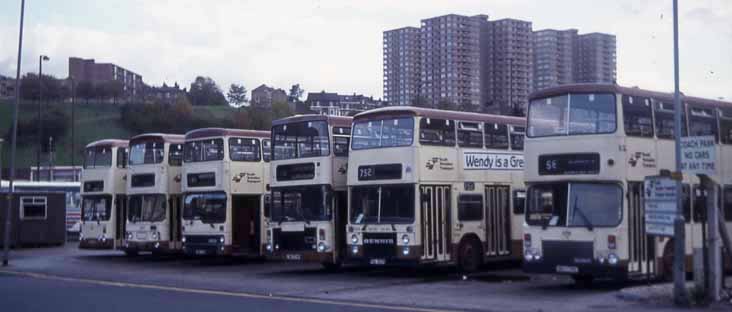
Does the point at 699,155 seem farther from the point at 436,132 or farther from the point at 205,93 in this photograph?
the point at 205,93

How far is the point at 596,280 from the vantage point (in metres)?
21.5

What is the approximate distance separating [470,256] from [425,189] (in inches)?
103

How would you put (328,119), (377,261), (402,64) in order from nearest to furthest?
(377,261), (328,119), (402,64)

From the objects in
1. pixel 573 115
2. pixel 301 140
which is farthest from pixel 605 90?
pixel 301 140

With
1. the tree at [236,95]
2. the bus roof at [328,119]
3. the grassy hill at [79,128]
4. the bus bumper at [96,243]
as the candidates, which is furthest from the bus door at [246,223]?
the tree at [236,95]

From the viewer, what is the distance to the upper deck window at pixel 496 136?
24.8 meters

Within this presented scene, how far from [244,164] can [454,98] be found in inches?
1392

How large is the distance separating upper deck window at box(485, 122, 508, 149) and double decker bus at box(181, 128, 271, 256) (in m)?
8.31

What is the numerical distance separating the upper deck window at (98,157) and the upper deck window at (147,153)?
182 centimetres

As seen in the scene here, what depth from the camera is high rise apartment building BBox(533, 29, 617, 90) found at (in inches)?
2350

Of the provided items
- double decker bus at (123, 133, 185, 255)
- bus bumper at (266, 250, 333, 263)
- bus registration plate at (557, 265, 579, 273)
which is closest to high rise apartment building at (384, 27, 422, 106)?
double decker bus at (123, 133, 185, 255)

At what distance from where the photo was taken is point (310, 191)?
24.8m

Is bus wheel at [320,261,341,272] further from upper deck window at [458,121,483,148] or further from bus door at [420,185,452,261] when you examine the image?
upper deck window at [458,121,483,148]

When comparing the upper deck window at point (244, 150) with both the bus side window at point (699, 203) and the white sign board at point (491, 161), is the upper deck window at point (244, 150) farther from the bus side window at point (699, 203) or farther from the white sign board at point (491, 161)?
the bus side window at point (699, 203)
